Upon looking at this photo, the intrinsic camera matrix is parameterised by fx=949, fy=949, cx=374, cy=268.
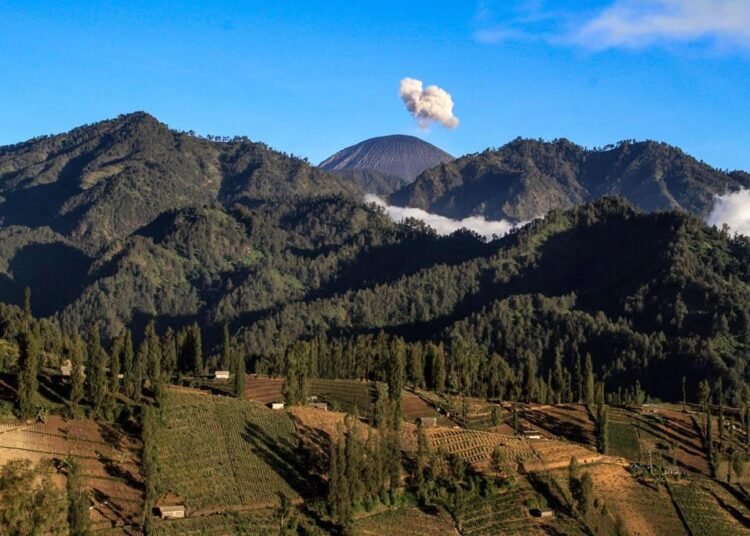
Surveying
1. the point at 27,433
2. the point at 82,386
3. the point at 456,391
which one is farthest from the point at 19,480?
the point at 456,391

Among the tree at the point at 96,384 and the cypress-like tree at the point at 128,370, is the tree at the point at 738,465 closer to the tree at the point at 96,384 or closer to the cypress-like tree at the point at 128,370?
the cypress-like tree at the point at 128,370

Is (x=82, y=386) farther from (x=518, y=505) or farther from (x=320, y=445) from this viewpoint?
(x=518, y=505)

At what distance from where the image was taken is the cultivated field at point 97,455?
91000 millimetres

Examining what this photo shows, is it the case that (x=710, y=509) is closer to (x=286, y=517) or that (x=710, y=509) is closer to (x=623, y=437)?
(x=623, y=437)

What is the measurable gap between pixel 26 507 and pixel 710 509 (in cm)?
8019

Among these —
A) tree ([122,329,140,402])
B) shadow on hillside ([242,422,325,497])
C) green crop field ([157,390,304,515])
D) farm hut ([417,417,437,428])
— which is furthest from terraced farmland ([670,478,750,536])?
tree ([122,329,140,402])

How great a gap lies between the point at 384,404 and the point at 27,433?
43885 mm

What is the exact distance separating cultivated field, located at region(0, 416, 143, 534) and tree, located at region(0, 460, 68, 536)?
9901 mm

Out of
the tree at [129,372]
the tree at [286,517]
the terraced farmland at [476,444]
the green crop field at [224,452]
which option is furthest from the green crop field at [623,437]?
the tree at [129,372]

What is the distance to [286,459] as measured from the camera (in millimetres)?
109188

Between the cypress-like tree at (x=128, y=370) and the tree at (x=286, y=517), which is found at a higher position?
the cypress-like tree at (x=128, y=370)

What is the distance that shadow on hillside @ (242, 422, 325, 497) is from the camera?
105 m

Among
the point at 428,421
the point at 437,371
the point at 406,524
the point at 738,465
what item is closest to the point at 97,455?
the point at 406,524

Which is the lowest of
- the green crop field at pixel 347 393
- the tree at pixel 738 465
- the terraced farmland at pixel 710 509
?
the terraced farmland at pixel 710 509
